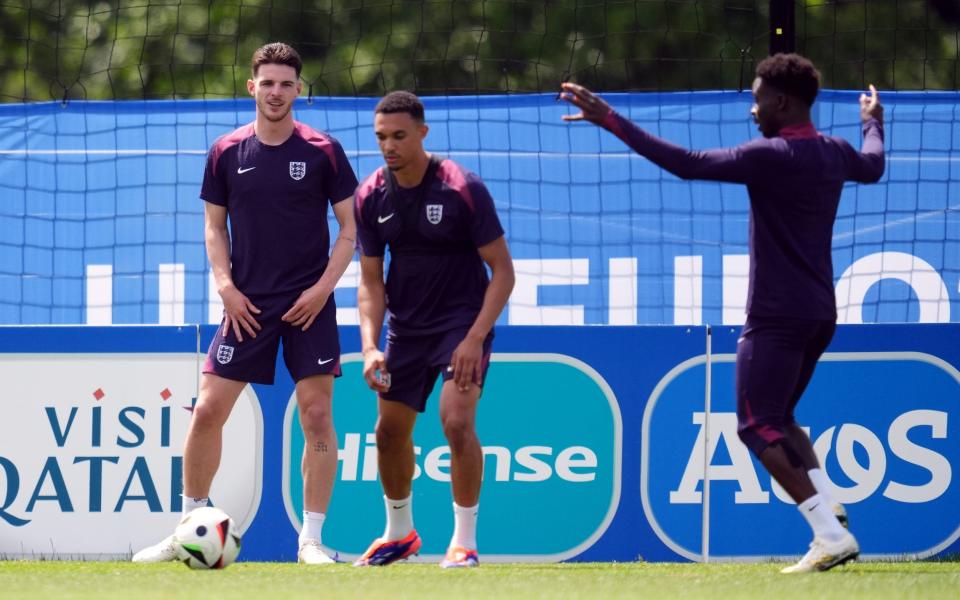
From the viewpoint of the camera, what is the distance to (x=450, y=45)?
19703 mm

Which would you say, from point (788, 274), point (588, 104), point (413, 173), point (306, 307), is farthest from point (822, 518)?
point (306, 307)

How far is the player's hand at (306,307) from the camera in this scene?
6.68m

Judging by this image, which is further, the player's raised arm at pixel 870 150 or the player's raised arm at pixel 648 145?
the player's raised arm at pixel 870 150

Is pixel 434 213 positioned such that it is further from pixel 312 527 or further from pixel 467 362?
pixel 312 527

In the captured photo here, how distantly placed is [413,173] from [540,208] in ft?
8.02

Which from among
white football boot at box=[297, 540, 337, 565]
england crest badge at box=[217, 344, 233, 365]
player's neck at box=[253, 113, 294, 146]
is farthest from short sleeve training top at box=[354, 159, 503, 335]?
white football boot at box=[297, 540, 337, 565]

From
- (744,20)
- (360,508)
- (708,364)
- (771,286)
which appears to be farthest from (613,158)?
(744,20)

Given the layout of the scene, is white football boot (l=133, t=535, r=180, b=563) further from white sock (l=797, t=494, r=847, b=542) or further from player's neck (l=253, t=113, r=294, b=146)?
white sock (l=797, t=494, r=847, b=542)

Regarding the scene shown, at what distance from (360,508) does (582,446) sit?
105 centimetres

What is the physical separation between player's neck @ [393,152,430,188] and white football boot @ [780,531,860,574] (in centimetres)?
200

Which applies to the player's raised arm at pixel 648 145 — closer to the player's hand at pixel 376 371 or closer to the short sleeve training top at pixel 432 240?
the short sleeve training top at pixel 432 240

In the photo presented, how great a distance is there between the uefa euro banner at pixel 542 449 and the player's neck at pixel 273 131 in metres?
1.23

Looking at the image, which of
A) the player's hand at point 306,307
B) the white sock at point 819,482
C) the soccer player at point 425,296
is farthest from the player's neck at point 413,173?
the white sock at point 819,482

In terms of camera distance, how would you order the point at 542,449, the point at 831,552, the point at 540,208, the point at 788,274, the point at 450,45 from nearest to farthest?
the point at 831,552, the point at 788,274, the point at 542,449, the point at 540,208, the point at 450,45
